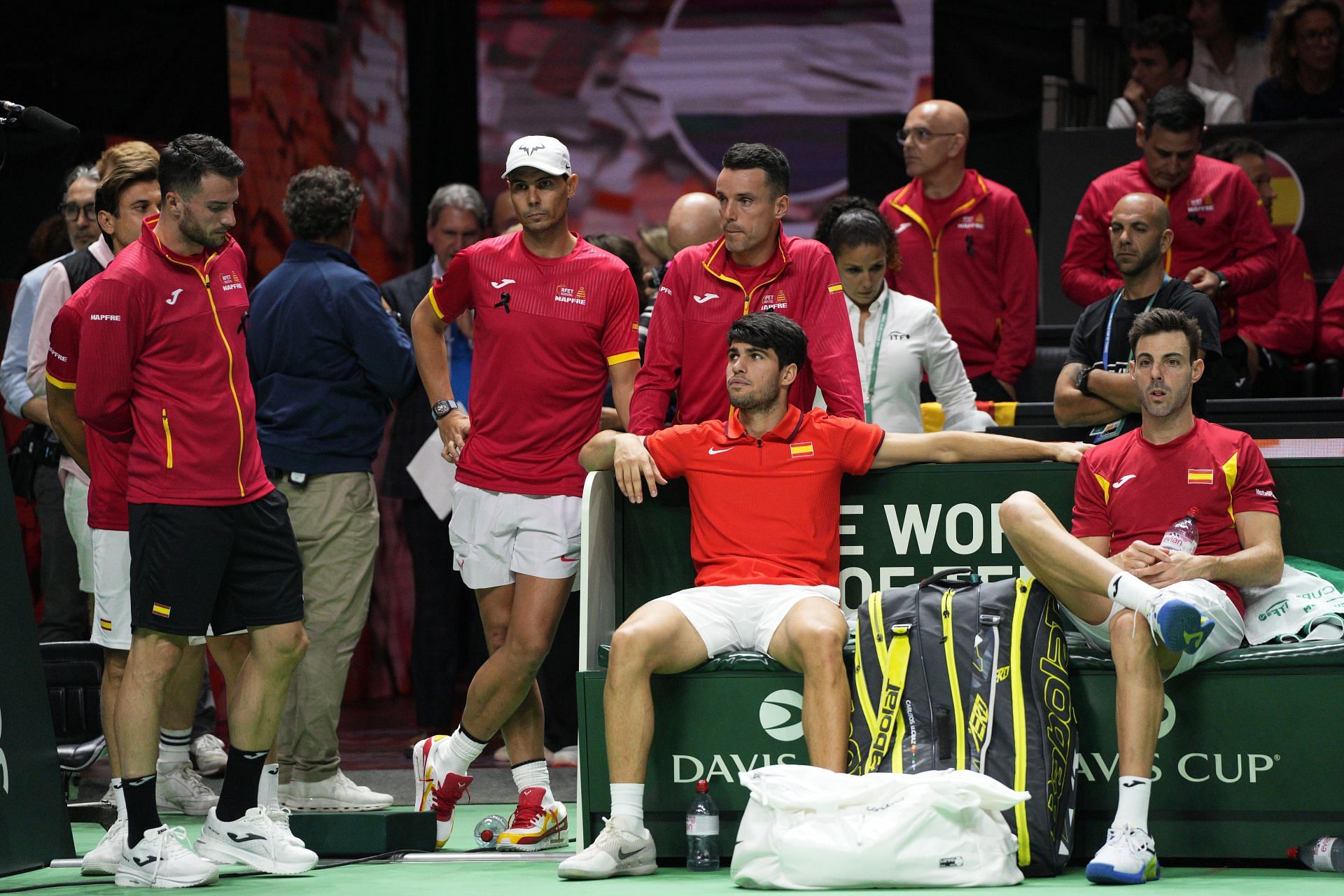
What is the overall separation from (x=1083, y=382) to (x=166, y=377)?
2.86m

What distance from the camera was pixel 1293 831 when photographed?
4477 mm

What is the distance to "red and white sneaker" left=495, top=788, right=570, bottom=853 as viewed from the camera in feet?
17.1

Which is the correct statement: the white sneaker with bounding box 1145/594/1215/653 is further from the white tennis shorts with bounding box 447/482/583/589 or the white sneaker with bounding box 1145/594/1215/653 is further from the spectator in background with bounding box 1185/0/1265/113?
the spectator in background with bounding box 1185/0/1265/113

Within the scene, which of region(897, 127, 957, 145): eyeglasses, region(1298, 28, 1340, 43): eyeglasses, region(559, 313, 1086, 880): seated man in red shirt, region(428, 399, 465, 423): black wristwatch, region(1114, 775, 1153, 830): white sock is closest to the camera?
region(1114, 775, 1153, 830): white sock

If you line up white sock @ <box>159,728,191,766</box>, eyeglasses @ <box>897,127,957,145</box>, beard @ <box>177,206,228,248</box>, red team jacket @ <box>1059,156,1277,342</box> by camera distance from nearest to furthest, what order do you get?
1. beard @ <box>177,206,228,248</box>
2. white sock @ <box>159,728,191,766</box>
3. red team jacket @ <box>1059,156,1277,342</box>
4. eyeglasses @ <box>897,127,957,145</box>

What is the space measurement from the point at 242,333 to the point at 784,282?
5.26 feet

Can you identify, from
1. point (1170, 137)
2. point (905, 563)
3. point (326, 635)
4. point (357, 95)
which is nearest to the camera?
point (905, 563)

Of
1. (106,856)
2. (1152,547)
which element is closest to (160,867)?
(106,856)

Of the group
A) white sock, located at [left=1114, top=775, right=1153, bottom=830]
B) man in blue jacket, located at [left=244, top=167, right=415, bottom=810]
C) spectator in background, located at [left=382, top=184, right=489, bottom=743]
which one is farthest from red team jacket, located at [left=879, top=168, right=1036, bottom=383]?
white sock, located at [left=1114, top=775, right=1153, bottom=830]

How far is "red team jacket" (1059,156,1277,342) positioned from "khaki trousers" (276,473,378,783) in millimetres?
3018

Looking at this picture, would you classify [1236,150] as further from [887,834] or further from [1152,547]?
[887,834]

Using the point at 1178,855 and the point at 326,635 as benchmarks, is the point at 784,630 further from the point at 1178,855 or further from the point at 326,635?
the point at 326,635

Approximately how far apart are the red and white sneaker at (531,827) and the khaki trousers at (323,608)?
1033mm

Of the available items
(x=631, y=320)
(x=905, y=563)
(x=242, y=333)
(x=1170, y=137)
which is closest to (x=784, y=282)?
(x=631, y=320)
